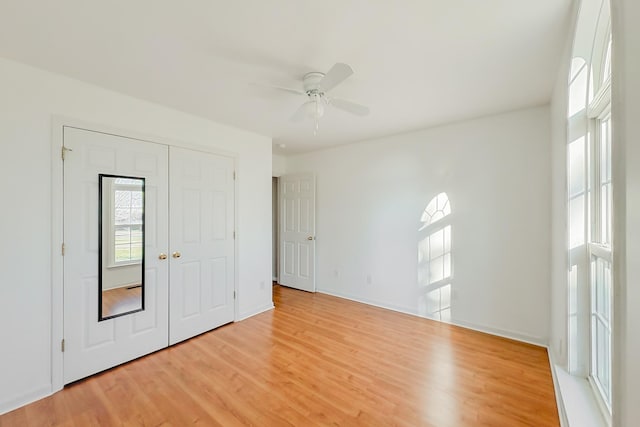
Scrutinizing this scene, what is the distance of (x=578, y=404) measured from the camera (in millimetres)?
1527

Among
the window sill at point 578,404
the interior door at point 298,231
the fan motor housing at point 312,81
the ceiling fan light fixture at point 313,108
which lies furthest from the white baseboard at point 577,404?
the interior door at point 298,231

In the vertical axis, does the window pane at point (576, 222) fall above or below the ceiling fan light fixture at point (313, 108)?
below

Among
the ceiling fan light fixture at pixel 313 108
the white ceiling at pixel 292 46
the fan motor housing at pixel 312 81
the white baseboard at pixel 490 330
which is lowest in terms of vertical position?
the white baseboard at pixel 490 330

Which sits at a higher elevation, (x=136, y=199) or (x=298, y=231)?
(x=136, y=199)

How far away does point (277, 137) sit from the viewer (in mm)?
3873

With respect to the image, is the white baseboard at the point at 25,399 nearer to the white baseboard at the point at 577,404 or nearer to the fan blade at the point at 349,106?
the fan blade at the point at 349,106

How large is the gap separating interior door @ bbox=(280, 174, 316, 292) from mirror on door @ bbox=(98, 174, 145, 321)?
256cm

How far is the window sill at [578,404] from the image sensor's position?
1.40m

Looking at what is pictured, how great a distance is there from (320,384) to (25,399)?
7.00 ft

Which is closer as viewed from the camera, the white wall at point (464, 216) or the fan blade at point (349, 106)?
the fan blade at point (349, 106)

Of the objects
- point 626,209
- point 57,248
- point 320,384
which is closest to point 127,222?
point 57,248

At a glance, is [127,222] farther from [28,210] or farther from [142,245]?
[28,210]

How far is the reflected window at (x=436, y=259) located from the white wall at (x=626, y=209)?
2.73 meters

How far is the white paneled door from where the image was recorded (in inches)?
87.1
